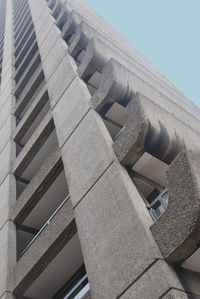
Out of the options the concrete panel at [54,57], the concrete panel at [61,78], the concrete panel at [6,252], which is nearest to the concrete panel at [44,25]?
the concrete panel at [54,57]

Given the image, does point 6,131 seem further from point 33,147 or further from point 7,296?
point 7,296

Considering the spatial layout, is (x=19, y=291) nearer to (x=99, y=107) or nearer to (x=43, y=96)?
(x=99, y=107)

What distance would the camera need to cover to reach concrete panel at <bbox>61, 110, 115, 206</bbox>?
7262mm

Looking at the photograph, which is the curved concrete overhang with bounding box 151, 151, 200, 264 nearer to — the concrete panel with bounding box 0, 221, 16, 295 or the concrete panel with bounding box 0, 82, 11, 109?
the concrete panel with bounding box 0, 221, 16, 295

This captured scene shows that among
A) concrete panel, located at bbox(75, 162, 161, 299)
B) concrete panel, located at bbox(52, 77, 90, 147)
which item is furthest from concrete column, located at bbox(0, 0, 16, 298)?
concrete panel, located at bbox(75, 162, 161, 299)

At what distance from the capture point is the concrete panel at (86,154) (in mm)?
7262

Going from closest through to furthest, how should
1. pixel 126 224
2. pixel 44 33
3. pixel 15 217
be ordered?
pixel 126 224 < pixel 15 217 < pixel 44 33

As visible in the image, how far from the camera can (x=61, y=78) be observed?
1203 cm

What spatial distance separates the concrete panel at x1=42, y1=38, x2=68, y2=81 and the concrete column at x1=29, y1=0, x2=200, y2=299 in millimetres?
3496

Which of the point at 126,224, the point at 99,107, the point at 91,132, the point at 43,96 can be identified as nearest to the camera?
the point at 126,224

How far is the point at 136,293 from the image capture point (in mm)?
4898

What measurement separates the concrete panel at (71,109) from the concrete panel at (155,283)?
5.01m

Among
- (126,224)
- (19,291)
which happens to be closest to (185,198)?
(126,224)

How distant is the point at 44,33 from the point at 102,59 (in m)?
8.49
